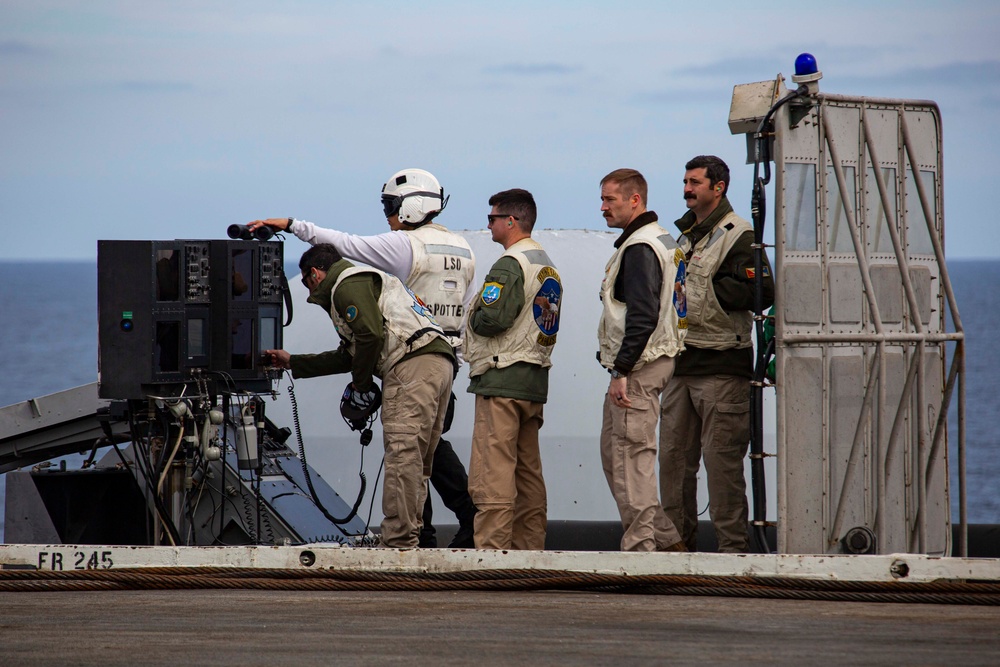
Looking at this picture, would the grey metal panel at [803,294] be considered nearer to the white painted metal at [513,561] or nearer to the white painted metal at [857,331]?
the white painted metal at [857,331]

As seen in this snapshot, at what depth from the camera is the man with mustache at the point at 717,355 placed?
5.82 metres

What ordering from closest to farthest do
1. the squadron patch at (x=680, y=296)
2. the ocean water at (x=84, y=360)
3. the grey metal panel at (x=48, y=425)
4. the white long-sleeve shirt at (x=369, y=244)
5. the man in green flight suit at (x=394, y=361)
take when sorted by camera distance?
the squadron patch at (x=680, y=296)
the man in green flight suit at (x=394, y=361)
the white long-sleeve shirt at (x=369, y=244)
the grey metal panel at (x=48, y=425)
the ocean water at (x=84, y=360)

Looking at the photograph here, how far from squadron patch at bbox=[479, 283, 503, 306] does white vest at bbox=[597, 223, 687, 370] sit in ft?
1.56

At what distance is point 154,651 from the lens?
3889 millimetres

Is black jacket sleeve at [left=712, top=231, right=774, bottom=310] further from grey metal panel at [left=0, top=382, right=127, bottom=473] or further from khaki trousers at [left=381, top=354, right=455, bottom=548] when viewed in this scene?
grey metal panel at [left=0, top=382, right=127, bottom=473]

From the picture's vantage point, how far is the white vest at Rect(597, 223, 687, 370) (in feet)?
18.0

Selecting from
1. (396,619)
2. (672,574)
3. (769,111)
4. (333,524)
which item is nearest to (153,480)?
(333,524)

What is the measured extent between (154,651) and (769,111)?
324 cm

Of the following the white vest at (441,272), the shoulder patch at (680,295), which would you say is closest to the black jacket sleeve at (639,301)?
the shoulder patch at (680,295)

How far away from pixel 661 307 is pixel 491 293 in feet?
2.51

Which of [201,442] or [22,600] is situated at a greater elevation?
[201,442]

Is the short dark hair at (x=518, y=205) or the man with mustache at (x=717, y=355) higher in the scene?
the short dark hair at (x=518, y=205)

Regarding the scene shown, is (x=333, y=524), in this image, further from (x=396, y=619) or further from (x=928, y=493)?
(x=928, y=493)

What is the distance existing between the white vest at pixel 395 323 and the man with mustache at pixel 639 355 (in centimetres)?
86
